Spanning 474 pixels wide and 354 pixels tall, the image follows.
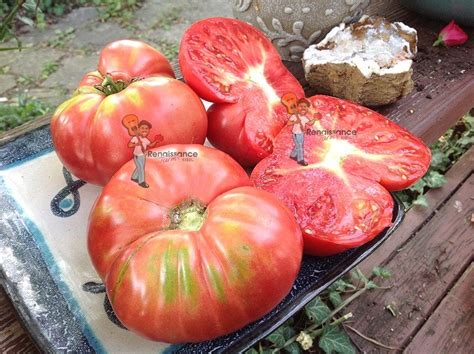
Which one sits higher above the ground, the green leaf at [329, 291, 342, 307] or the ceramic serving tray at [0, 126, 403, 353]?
the ceramic serving tray at [0, 126, 403, 353]

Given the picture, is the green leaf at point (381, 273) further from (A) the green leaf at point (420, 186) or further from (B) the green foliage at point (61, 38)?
(B) the green foliage at point (61, 38)

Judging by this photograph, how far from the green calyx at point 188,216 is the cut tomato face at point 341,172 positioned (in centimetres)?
16

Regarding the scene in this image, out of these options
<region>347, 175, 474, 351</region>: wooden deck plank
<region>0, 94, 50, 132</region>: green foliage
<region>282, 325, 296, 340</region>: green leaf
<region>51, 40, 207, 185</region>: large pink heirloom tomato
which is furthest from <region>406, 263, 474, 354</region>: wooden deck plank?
<region>0, 94, 50, 132</region>: green foliage

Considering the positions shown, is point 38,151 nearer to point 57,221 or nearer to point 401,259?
point 57,221

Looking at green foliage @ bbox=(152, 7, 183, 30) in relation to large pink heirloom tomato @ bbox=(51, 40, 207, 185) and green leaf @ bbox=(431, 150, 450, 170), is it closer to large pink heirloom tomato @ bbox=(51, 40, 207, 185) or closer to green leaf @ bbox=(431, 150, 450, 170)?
green leaf @ bbox=(431, 150, 450, 170)

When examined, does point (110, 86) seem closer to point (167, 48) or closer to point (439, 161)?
point (439, 161)

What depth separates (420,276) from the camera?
1160 millimetres

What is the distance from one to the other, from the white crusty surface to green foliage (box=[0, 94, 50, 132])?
3.80 feet

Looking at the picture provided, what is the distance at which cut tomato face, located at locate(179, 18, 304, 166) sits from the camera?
2.79 feet

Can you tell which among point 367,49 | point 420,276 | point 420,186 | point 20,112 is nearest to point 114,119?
point 367,49

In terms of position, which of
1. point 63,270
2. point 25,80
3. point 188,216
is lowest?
point 25,80

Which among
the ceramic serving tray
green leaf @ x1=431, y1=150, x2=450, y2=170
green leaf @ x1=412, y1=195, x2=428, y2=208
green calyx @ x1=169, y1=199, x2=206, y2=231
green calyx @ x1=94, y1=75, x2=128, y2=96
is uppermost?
green calyx @ x1=94, y1=75, x2=128, y2=96

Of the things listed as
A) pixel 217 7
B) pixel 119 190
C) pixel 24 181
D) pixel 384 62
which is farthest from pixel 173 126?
pixel 217 7

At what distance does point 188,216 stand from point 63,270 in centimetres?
25
